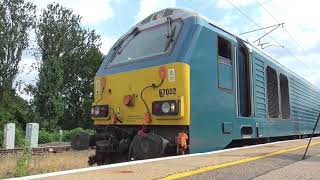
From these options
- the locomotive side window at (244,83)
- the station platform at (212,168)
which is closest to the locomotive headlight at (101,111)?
the station platform at (212,168)

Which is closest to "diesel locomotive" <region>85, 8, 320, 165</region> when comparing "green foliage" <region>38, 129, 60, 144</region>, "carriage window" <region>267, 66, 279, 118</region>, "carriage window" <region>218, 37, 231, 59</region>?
"carriage window" <region>218, 37, 231, 59</region>

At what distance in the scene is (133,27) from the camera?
10445 mm

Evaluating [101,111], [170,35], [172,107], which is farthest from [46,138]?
[172,107]

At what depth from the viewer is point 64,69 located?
178 ft

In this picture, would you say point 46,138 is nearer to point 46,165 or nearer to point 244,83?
point 46,165

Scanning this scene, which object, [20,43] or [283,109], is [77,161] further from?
[20,43]

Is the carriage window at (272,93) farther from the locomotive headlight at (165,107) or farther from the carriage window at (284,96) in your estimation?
the locomotive headlight at (165,107)

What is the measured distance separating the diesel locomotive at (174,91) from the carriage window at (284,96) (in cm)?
322

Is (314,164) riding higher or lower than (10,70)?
lower

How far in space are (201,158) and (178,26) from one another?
2.56 m

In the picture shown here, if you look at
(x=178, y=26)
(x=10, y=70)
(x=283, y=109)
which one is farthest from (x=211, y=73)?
(x=10, y=70)

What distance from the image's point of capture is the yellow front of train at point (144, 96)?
Result: 27.0 ft

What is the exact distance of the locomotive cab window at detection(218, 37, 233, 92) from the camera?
9.42 meters

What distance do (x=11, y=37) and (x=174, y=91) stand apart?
42792 mm
